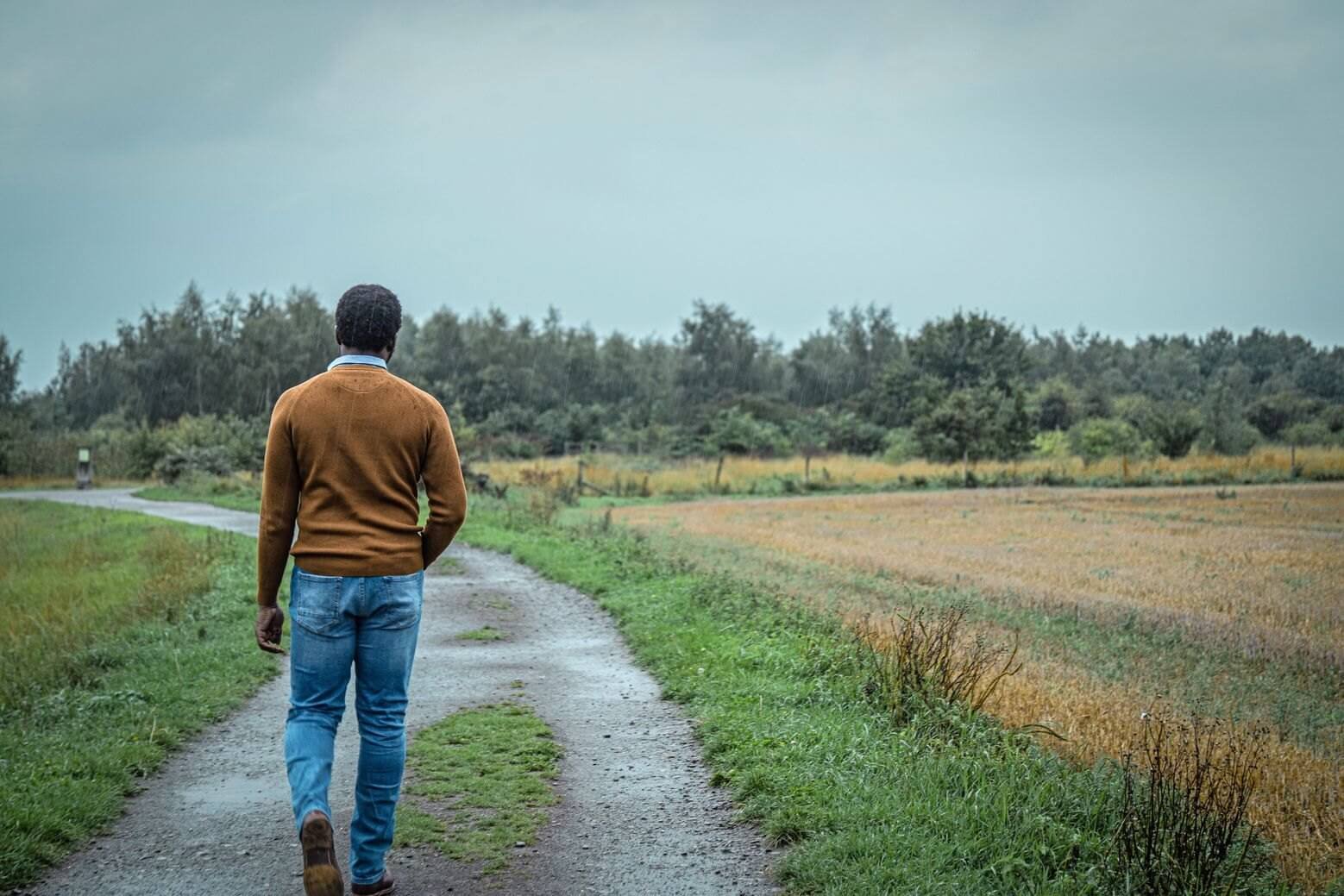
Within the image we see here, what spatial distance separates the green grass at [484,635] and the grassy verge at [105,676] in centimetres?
196

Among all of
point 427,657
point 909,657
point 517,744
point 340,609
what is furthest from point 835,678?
point 340,609

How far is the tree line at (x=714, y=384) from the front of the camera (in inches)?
2020

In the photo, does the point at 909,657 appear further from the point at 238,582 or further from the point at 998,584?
the point at 238,582

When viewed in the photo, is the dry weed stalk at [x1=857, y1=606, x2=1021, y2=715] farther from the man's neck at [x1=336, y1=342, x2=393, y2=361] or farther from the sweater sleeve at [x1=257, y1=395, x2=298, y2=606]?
the sweater sleeve at [x1=257, y1=395, x2=298, y2=606]

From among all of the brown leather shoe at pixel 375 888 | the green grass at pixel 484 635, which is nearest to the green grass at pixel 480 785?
the brown leather shoe at pixel 375 888

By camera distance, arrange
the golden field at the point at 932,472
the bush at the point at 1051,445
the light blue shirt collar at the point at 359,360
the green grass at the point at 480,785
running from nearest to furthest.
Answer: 1. the light blue shirt collar at the point at 359,360
2. the green grass at the point at 480,785
3. the golden field at the point at 932,472
4. the bush at the point at 1051,445

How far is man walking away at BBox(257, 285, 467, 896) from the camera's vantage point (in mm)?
4082

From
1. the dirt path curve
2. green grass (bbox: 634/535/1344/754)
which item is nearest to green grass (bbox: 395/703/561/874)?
the dirt path curve

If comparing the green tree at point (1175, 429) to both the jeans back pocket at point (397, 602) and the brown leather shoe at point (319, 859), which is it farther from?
the brown leather shoe at point (319, 859)

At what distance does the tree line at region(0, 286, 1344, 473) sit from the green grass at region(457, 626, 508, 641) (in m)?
34.8

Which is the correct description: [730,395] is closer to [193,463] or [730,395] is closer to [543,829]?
[193,463]

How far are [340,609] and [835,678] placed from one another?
4640mm

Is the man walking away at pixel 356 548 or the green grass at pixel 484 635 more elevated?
the man walking away at pixel 356 548

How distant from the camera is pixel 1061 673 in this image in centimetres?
941
